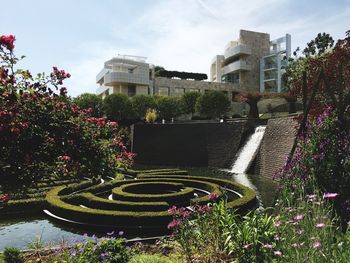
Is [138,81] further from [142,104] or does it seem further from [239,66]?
[239,66]

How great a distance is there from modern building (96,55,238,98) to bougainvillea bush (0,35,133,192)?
5961 centimetres

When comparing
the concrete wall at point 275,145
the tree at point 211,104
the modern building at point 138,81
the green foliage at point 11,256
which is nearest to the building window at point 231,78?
the modern building at point 138,81

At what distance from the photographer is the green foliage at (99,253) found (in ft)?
20.8

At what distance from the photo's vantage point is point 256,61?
7519 cm

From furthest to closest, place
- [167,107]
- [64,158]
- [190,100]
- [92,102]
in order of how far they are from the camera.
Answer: [190,100] → [167,107] → [92,102] → [64,158]

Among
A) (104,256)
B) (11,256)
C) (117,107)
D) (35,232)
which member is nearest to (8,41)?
(104,256)

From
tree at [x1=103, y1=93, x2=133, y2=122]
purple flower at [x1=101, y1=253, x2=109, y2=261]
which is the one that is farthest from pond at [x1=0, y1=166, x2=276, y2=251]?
tree at [x1=103, y1=93, x2=133, y2=122]

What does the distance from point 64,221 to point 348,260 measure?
10.3 metres

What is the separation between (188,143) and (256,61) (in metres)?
47.6

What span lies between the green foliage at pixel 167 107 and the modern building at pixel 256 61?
2473cm

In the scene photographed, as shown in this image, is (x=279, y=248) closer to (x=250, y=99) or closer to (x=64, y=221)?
(x=64, y=221)

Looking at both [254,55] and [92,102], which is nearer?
[92,102]

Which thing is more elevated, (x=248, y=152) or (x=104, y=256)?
(x=248, y=152)

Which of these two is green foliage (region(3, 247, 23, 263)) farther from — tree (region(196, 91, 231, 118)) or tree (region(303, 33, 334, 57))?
tree (region(303, 33, 334, 57))
